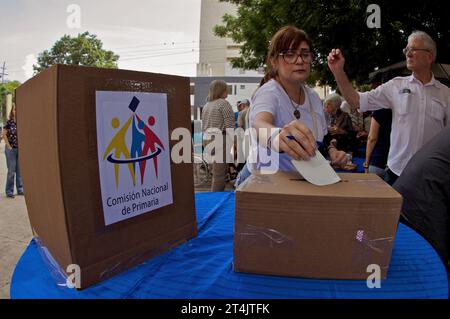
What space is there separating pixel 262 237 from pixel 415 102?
1815mm

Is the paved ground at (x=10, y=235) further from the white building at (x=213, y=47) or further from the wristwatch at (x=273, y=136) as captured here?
the white building at (x=213, y=47)

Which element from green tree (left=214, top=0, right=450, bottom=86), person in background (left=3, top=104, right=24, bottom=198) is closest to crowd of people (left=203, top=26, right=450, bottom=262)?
green tree (left=214, top=0, right=450, bottom=86)

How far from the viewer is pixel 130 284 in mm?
814

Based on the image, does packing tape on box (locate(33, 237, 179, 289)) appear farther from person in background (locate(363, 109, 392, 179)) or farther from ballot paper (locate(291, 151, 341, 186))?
person in background (locate(363, 109, 392, 179))

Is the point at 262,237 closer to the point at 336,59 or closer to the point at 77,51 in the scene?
A: the point at 336,59

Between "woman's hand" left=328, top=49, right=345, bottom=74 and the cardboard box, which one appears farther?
"woman's hand" left=328, top=49, right=345, bottom=74

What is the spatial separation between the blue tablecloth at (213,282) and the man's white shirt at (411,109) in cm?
132

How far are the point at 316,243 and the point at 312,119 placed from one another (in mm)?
686

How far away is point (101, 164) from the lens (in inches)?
31.1

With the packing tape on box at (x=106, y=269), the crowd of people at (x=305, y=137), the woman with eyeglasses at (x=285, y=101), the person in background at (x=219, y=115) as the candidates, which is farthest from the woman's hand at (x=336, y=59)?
the person in background at (x=219, y=115)

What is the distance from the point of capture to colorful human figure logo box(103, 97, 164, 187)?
82cm

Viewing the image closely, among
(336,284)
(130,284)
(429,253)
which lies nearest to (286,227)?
(336,284)

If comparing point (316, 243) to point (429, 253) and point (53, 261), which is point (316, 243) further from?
point (53, 261)

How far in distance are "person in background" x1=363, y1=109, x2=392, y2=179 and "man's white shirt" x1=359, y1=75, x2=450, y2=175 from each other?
1.96ft
